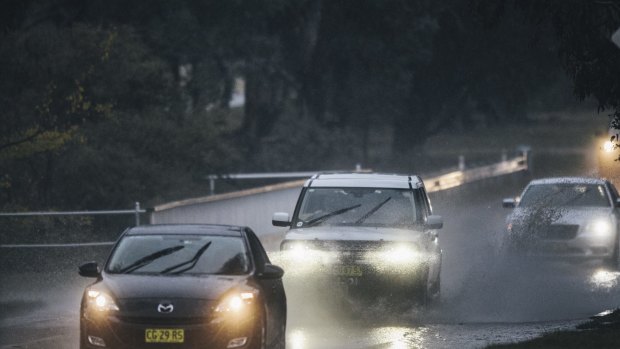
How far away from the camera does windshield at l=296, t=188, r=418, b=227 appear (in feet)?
66.2

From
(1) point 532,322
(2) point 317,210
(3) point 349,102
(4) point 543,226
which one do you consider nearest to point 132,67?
(4) point 543,226

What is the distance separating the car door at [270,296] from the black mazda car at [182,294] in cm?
1

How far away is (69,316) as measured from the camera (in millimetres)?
20156

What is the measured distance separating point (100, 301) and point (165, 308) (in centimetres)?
64

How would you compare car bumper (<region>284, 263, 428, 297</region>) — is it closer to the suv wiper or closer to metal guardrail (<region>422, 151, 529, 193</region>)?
the suv wiper

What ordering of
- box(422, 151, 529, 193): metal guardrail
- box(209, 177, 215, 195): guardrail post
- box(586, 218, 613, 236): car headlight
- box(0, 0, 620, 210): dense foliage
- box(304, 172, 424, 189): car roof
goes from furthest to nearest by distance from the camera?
box(422, 151, 529, 193): metal guardrail < box(209, 177, 215, 195): guardrail post < box(0, 0, 620, 210): dense foliage < box(586, 218, 613, 236): car headlight < box(304, 172, 424, 189): car roof

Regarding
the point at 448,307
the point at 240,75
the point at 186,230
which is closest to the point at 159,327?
the point at 186,230

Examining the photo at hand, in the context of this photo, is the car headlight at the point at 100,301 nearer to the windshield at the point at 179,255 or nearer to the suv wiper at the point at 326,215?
the windshield at the point at 179,255

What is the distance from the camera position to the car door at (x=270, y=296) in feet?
46.7

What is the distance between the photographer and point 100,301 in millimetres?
13570

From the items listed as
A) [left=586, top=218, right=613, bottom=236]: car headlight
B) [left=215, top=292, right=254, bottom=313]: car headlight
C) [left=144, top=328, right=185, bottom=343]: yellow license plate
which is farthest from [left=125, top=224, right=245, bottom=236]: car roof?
[left=586, top=218, right=613, bottom=236]: car headlight

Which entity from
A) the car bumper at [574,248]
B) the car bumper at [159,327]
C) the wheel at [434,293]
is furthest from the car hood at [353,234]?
the car bumper at [574,248]

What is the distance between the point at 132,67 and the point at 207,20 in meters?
15.8

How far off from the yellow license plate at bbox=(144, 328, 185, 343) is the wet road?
3.10 metres
